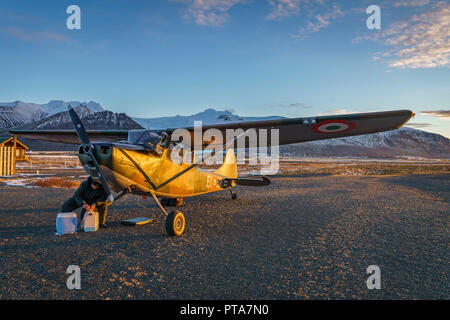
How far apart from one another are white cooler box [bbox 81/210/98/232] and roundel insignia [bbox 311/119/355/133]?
5.86 meters

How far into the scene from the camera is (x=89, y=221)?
5980 mm

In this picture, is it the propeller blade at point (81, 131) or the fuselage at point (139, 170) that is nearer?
the fuselage at point (139, 170)

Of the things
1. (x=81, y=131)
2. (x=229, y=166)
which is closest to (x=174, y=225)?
(x=81, y=131)

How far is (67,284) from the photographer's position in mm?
3422

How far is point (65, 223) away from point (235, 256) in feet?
12.8

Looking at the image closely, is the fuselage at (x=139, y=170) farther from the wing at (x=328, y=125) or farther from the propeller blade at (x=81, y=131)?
the wing at (x=328, y=125)

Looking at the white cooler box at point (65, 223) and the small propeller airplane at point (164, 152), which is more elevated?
the small propeller airplane at point (164, 152)

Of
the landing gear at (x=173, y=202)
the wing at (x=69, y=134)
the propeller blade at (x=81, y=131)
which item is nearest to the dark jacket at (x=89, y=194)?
the propeller blade at (x=81, y=131)

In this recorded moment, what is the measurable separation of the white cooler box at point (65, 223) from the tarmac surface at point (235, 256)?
188mm

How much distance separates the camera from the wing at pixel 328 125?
5.80 metres

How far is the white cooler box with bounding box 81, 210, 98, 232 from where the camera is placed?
235 inches
